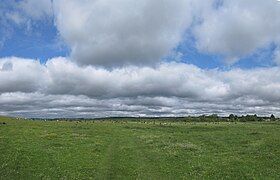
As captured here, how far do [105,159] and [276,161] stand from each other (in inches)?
620

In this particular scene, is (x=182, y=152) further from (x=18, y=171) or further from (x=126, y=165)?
(x=18, y=171)

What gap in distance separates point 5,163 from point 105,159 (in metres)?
8.86

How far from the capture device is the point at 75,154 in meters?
38.6

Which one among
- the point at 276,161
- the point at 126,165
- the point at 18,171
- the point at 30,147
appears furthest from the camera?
the point at 30,147

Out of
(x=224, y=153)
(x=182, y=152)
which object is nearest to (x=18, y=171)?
(x=182, y=152)

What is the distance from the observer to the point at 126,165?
31.4 m

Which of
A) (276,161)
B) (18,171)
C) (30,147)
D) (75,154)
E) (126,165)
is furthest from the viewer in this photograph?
(30,147)

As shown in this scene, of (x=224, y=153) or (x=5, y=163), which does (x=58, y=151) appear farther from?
(x=224, y=153)

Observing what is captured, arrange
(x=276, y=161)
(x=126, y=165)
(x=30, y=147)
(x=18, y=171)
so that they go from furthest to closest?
(x=30, y=147) → (x=276, y=161) → (x=126, y=165) → (x=18, y=171)

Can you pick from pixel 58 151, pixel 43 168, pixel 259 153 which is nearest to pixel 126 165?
pixel 43 168

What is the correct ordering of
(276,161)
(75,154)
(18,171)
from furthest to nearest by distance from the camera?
(75,154) < (276,161) < (18,171)

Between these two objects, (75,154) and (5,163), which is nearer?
(5,163)

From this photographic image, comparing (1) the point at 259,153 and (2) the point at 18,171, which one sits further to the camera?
(1) the point at 259,153

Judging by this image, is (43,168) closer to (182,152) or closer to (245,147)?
(182,152)
